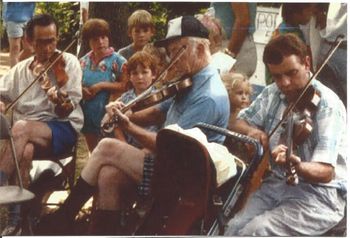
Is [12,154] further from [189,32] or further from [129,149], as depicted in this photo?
[189,32]

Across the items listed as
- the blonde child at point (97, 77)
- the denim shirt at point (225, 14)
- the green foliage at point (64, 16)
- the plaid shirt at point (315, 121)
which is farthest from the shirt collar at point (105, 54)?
the plaid shirt at point (315, 121)

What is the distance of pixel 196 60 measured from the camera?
6.50 meters

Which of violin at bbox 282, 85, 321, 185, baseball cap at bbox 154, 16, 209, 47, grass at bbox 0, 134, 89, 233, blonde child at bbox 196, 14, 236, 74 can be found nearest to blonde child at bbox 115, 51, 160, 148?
baseball cap at bbox 154, 16, 209, 47

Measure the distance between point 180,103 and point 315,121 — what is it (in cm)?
89

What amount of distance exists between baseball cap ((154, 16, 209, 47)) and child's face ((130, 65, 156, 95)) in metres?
0.18

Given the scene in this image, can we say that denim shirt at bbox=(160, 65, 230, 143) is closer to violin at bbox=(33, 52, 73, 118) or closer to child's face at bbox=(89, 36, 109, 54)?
child's face at bbox=(89, 36, 109, 54)

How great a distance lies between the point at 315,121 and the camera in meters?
6.54

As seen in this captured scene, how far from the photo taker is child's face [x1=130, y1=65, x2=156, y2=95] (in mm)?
6453

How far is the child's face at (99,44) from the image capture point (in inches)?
256

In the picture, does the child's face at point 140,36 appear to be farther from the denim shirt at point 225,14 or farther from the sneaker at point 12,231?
the sneaker at point 12,231

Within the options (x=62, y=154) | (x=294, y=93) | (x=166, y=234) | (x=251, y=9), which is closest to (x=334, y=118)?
(x=294, y=93)

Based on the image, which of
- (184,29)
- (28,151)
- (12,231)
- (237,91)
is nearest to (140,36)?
(184,29)

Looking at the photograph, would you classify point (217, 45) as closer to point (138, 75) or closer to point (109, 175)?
point (138, 75)

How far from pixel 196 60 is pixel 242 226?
44.1 inches
